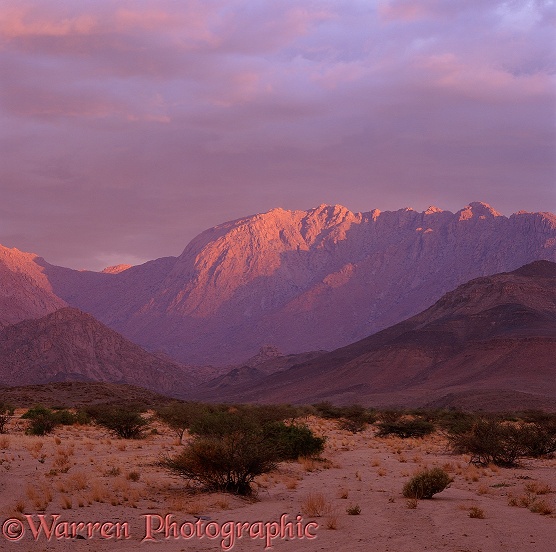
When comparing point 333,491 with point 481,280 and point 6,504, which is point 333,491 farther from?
point 481,280

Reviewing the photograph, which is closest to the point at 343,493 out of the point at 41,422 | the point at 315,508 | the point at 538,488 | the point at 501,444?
the point at 315,508

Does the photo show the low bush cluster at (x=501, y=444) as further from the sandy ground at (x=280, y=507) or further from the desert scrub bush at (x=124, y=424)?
the desert scrub bush at (x=124, y=424)

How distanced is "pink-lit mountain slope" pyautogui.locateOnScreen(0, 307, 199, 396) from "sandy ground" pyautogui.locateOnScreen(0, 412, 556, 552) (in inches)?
5925

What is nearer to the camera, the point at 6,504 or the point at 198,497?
the point at 6,504

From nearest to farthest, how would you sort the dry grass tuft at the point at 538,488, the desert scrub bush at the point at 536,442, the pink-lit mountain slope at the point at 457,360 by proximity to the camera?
the dry grass tuft at the point at 538,488
the desert scrub bush at the point at 536,442
the pink-lit mountain slope at the point at 457,360

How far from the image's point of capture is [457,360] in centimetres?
15050

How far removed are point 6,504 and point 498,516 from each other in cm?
1094

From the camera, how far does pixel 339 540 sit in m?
15.0

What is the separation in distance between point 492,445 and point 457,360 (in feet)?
410

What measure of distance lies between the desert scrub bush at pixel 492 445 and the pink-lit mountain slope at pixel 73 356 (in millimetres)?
147295

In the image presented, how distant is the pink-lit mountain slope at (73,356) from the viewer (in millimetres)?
173500

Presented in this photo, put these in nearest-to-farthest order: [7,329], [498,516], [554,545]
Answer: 1. [554,545]
2. [498,516]
3. [7,329]

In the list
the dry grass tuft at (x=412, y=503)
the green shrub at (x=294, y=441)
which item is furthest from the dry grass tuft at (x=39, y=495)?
the green shrub at (x=294, y=441)

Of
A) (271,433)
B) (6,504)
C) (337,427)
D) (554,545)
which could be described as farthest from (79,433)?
(554,545)
